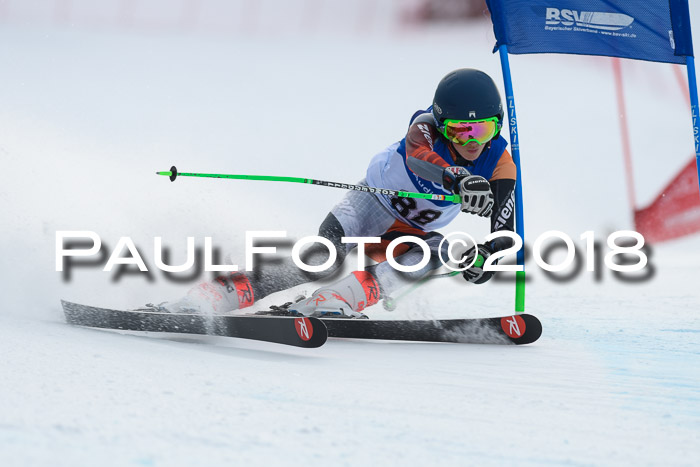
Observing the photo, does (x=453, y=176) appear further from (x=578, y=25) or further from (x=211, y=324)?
(x=578, y=25)

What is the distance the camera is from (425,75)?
9.54 metres

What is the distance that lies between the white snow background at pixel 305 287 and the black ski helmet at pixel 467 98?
1070 millimetres

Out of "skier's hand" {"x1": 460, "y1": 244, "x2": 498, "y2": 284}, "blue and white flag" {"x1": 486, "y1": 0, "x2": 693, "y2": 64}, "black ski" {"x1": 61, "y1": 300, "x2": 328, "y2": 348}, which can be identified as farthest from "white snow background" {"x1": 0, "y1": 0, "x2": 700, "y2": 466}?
"blue and white flag" {"x1": 486, "y1": 0, "x2": 693, "y2": 64}

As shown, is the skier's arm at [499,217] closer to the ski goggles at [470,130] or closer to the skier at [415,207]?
the skier at [415,207]

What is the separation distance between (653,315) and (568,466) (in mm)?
3482

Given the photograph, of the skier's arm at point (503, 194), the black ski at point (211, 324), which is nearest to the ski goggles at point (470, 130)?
the skier's arm at point (503, 194)

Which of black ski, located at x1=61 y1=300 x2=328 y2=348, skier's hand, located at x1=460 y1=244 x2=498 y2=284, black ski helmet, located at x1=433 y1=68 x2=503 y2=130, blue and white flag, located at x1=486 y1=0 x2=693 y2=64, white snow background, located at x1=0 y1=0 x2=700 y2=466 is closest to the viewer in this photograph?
white snow background, located at x1=0 y1=0 x2=700 y2=466

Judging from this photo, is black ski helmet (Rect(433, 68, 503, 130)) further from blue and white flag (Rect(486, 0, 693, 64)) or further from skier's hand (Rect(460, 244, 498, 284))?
blue and white flag (Rect(486, 0, 693, 64))

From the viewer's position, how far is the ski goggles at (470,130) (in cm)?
341

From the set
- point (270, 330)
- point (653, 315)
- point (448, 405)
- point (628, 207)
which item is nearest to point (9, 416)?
point (448, 405)

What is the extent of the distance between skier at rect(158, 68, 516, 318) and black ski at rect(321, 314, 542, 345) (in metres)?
0.11

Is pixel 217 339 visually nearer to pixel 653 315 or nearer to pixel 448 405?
pixel 448 405

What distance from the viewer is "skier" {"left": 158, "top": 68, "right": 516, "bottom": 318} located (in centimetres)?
337

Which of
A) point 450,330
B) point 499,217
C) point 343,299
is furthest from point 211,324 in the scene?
point 499,217
